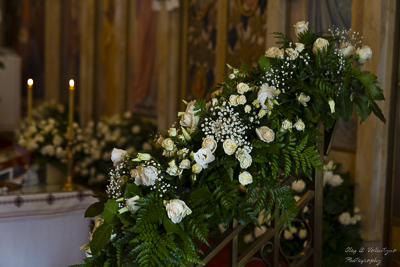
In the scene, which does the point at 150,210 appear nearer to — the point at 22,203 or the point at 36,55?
the point at 22,203

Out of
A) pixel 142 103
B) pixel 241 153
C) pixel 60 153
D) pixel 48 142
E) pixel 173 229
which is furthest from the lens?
pixel 142 103

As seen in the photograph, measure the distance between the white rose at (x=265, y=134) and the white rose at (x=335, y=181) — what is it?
8.65 ft

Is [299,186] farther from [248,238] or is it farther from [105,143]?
[105,143]

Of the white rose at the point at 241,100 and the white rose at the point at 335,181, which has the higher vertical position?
the white rose at the point at 241,100

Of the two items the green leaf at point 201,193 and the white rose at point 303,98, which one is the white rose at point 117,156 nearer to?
the green leaf at point 201,193

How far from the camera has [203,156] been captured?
8.36 feet

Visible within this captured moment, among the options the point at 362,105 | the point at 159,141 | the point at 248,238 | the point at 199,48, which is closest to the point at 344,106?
the point at 362,105

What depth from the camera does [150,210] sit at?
→ 241cm

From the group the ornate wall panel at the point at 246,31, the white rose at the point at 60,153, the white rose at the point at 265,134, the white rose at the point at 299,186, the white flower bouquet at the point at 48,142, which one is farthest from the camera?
the white flower bouquet at the point at 48,142

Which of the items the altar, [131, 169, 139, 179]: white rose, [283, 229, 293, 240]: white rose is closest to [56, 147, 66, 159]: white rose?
the altar

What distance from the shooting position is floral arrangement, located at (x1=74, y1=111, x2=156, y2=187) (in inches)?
320

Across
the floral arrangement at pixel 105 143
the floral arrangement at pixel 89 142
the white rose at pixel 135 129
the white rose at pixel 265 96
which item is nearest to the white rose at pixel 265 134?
the white rose at pixel 265 96

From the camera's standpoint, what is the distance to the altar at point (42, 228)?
3779 mm

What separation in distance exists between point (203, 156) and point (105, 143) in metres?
5.81
